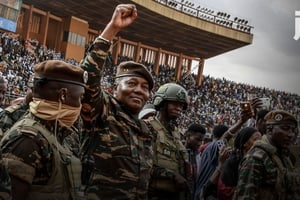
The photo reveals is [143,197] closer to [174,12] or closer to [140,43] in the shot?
[174,12]

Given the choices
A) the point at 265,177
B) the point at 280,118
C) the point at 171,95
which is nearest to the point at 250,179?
the point at 265,177

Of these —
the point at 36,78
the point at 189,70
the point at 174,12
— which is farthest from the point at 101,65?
the point at 189,70

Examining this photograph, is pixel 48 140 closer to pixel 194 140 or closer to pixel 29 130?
pixel 29 130

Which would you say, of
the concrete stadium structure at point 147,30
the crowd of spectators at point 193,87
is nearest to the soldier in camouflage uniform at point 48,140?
the crowd of spectators at point 193,87

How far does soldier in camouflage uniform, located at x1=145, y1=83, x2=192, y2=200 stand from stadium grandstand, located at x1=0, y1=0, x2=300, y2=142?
16079 mm

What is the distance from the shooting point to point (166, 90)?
3.69m

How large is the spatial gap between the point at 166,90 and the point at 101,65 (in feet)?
4.23

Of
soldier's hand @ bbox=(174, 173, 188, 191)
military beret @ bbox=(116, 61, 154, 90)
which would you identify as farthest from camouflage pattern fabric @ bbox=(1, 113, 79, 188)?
soldier's hand @ bbox=(174, 173, 188, 191)

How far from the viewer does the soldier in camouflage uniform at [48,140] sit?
6.46ft

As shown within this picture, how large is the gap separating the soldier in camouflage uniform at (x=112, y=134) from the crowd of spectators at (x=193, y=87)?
39.2 ft

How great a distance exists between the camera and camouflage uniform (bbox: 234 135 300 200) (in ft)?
10.3

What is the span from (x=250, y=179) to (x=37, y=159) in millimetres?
1717

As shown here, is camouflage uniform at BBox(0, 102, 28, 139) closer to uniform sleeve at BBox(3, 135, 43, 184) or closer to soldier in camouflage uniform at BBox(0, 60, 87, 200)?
soldier in camouflage uniform at BBox(0, 60, 87, 200)

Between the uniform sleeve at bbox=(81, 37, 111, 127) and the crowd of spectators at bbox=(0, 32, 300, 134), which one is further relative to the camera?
the crowd of spectators at bbox=(0, 32, 300, 134)
